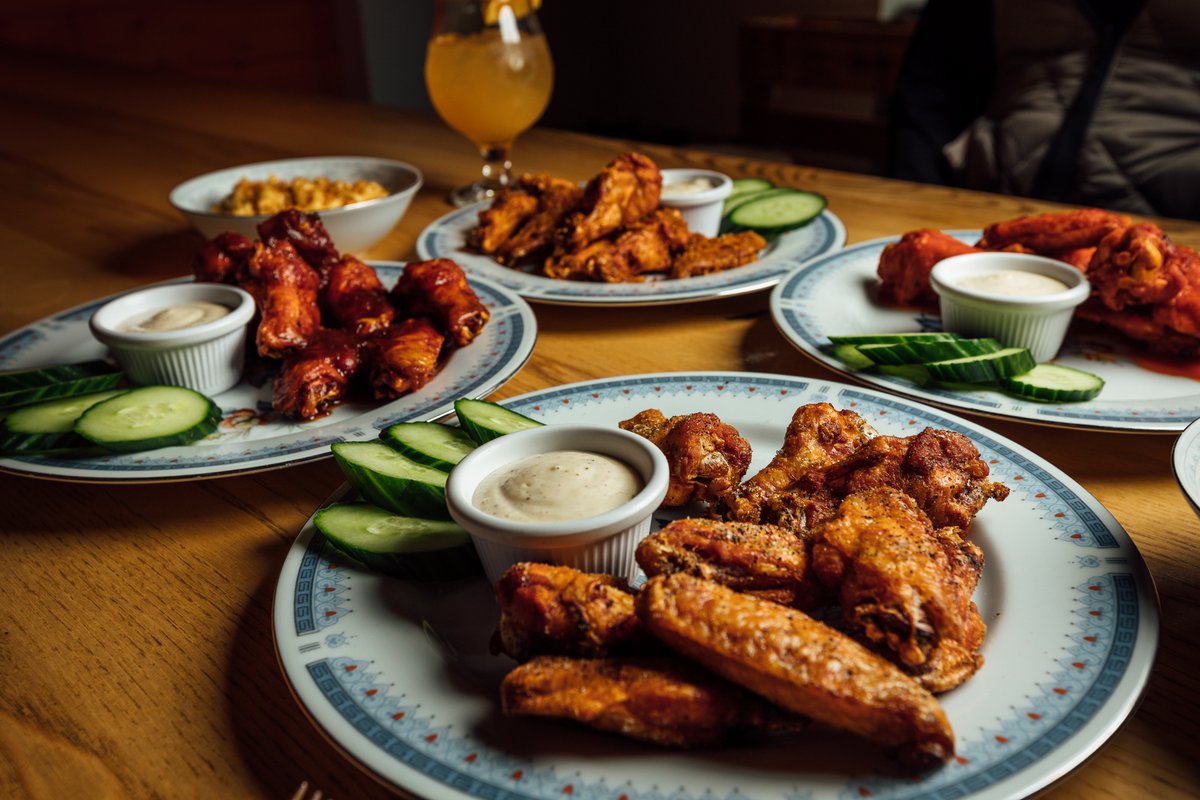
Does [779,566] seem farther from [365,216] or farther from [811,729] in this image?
[365,216]

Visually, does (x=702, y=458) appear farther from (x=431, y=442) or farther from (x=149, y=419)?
(x=149, y=419)

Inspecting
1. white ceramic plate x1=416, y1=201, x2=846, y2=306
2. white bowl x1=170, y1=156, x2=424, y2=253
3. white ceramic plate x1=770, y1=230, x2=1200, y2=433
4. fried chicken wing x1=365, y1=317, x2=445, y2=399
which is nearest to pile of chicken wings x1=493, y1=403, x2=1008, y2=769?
white ceramic plate x1=770, y1=230, x2=1200, y2=433

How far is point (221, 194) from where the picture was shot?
3242mm

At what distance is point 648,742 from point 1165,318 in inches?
61.5

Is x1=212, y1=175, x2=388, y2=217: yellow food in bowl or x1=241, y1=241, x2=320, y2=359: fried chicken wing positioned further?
x1=212, y1=175, x2=388, y2=217: yellow food in bowl

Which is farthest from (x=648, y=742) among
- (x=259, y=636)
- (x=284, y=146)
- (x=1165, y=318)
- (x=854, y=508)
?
(x=284, y=146)

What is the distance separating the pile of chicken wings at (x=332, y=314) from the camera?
76.0 inches

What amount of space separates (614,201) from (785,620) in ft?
5.76

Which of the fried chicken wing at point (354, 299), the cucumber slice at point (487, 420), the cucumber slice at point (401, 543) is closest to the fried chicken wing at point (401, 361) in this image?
the fried chicken wing at point (354, 299)

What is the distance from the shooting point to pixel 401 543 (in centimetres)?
140

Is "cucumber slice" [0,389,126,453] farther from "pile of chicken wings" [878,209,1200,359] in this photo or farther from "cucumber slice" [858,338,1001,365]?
"pile of chicken wings" [878,209,1200,359]

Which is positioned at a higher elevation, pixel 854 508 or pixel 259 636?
pixel 854 508

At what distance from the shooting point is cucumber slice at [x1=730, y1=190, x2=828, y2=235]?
2822 mm

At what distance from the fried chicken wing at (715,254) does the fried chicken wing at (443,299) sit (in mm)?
617
